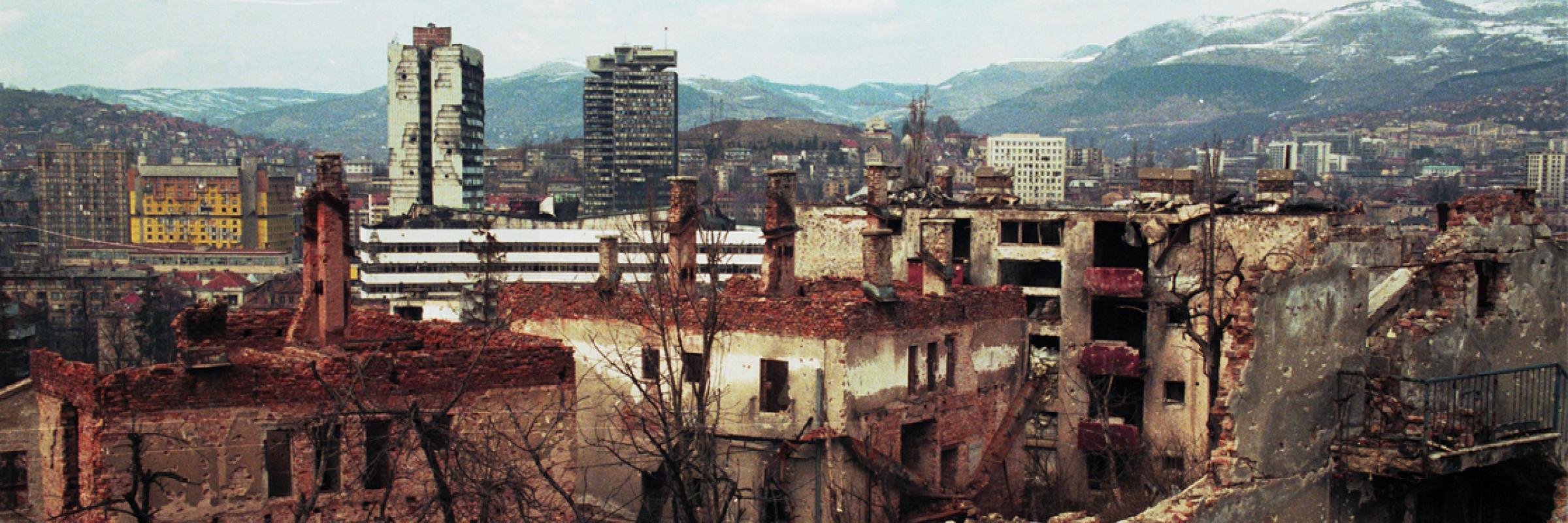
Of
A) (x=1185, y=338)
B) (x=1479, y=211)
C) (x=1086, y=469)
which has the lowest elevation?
(x=1086, y=469)

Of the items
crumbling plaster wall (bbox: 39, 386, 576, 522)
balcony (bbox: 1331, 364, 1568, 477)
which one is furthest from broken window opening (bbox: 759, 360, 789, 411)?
balcony (bbox: 1331, 364, 1568, 477)

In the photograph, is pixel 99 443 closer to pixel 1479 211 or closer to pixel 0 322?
pixel 1479 211

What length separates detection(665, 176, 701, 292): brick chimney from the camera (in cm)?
3275

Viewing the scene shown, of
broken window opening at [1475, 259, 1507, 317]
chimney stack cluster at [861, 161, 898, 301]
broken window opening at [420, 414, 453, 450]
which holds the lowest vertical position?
broken window opening at [420, 414, 453, 450]

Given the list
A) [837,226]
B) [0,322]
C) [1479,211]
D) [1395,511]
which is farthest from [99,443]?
[0,322]

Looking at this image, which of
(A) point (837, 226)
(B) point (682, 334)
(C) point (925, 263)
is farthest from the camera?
(A) point (837, 226)

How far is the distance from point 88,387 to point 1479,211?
16.8m

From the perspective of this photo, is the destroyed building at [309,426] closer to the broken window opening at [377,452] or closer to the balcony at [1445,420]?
the broken window opening at [377,452]

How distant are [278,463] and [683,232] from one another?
39.0 feet

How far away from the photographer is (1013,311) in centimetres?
3681

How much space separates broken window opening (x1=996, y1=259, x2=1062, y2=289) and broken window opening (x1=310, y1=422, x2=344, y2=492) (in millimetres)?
25348

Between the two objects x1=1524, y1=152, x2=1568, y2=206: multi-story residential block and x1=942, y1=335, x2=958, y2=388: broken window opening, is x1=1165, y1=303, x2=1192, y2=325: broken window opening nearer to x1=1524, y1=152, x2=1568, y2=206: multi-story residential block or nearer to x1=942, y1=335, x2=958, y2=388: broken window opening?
x1=942, y1=335, x2=958, y2=388: broken window opening

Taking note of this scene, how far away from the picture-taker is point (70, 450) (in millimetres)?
22312

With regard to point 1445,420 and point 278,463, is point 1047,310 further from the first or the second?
point 1445,420
